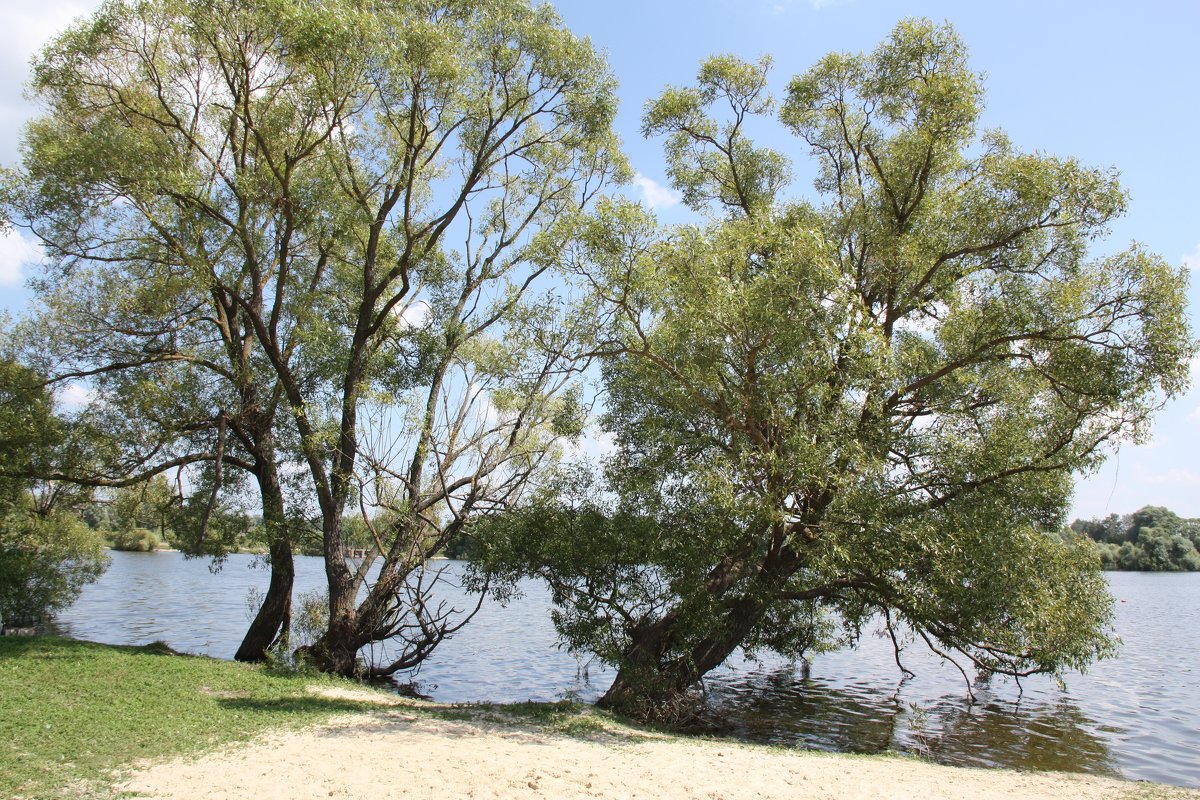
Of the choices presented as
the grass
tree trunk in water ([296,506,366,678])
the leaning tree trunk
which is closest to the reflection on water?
Result: tree trunk in water ([296,506,366,678])

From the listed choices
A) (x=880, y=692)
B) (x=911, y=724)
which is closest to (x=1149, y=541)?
(x=880, y=692)

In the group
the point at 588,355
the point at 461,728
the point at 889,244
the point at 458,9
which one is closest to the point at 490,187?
the point at 458,9

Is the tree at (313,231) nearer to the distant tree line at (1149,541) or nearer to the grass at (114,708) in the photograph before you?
the grass at (114,708)

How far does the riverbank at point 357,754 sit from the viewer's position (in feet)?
25.5

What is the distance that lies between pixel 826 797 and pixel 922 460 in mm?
6710

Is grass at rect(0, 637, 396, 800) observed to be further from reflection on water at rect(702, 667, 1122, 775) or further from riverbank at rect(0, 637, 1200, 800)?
reflection on water at rect(702, 667, 1122, 775)

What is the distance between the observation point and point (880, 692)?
19656 mm

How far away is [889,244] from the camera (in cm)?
1416

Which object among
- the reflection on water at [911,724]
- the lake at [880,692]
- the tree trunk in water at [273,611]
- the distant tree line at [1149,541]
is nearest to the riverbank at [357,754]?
the reflection on water at [911,724]

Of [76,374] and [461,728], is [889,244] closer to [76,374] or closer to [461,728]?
[461,728]

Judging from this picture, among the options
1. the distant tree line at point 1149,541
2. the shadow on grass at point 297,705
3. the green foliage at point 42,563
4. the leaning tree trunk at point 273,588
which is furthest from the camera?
the distant tree line at point 1149,541

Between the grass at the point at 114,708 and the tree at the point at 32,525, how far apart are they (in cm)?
344

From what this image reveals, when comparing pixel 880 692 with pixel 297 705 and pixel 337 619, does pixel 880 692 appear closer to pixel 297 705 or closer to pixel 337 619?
pixel 337 619

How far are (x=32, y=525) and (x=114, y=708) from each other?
12.5 meters
